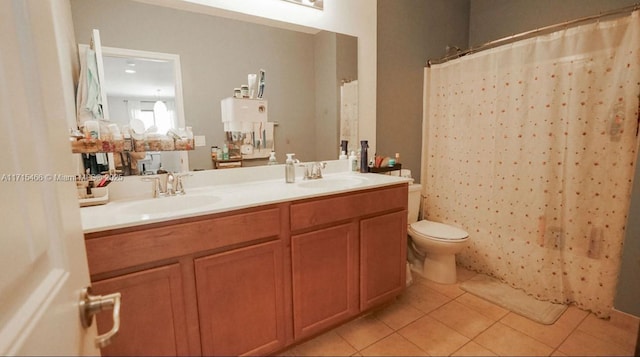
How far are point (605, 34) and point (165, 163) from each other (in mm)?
2562

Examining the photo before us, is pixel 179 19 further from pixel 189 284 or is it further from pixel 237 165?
pixel 189 284

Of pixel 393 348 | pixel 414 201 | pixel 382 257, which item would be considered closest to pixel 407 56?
pixel 414 201

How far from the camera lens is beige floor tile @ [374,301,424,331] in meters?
1.75

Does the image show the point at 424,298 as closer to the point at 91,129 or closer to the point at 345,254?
the point at 345,254

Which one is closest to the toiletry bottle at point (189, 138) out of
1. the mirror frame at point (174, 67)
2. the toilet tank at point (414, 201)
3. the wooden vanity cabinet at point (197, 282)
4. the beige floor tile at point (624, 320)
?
the mirror frame at point (174, 67)

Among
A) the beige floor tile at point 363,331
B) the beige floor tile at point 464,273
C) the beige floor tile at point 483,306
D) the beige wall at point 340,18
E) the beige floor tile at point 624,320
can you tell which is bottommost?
the beige floor tile at point 363,331

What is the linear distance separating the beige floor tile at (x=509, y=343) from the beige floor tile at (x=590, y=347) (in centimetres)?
10

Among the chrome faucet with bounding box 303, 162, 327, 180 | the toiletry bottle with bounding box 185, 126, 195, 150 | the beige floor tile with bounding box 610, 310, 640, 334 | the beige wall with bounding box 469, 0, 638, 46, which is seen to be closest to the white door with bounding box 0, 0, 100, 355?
the toiletry bottle with bounding box 185, 126, 195, 150

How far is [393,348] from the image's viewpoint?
1550mm

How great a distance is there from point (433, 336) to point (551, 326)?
2.33ft

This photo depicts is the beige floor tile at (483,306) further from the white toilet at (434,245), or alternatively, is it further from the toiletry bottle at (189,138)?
the toiletry bottle at (189,138)

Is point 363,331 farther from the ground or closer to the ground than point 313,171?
closer to the ground

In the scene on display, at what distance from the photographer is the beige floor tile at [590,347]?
1464mm

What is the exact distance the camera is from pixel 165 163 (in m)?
1.54
